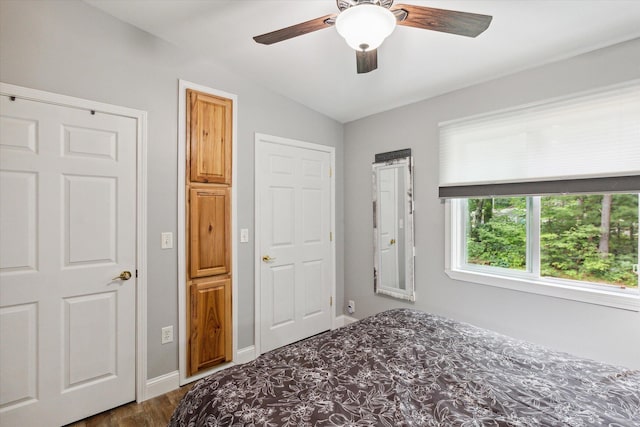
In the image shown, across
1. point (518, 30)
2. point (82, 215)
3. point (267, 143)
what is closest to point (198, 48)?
point (267, 143)

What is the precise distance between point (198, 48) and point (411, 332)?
2.52 m

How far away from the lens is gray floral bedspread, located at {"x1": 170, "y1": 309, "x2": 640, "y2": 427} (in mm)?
1070

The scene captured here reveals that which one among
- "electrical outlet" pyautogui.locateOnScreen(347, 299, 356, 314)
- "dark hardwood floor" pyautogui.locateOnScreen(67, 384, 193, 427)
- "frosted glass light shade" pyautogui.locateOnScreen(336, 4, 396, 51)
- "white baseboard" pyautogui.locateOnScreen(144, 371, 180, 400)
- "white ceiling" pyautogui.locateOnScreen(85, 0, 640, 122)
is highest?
"white ceiling" pyautogui.locateOnScreen(85, 0, 640, 122)

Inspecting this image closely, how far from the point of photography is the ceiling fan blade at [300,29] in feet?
4.74

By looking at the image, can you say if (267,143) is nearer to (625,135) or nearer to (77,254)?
(77,254)

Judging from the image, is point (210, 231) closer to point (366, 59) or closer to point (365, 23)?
point (366, 59)

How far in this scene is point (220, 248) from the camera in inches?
103

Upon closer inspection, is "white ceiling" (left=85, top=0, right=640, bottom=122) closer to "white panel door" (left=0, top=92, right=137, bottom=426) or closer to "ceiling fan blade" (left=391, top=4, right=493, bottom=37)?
"ceiling fan blade" (left=391, top=4, right=493, bottom=37)

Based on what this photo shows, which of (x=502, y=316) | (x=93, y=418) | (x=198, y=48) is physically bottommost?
(x=93, y=418)

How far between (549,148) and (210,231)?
8.47 feet

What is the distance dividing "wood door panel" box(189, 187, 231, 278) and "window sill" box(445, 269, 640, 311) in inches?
75.9

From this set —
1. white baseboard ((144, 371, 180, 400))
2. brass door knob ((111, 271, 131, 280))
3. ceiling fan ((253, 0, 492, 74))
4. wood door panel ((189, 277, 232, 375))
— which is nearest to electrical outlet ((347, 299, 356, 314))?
wood door panel ((189, 277, 232, 375))

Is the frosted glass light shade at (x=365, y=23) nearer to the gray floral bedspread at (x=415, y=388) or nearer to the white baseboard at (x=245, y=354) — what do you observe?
the gray floral bedspread at (x=415, y=388)

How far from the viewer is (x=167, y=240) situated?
7.70ft
